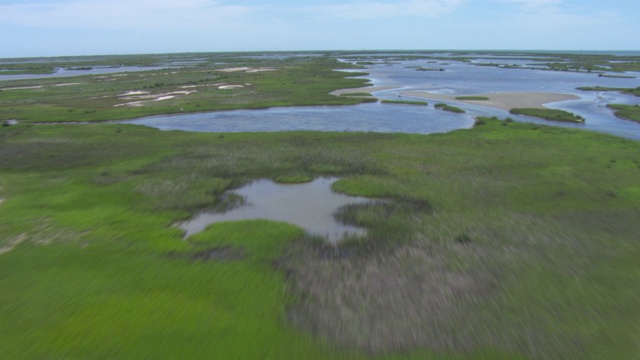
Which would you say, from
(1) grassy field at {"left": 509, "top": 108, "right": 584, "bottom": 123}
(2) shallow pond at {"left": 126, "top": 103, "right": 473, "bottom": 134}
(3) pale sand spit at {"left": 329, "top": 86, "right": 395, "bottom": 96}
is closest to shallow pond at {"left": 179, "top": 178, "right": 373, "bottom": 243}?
(2) shallow pond at {"left": 126, "top": 103, "right": 473, "bottom": 134}

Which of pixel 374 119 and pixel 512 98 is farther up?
pixel 512 98

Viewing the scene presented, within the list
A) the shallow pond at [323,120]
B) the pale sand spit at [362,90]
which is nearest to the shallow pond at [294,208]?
the shallow pond at [323,120]

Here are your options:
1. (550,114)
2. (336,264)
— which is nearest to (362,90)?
(550,114)

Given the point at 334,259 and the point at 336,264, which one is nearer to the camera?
the point at 336,264

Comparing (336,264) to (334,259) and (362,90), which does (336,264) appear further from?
(362,90)

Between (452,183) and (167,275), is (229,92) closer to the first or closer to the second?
(452,183)

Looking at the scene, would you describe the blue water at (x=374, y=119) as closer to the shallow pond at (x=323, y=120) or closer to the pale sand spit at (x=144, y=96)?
the shallow pond at (x=323, y=120)
